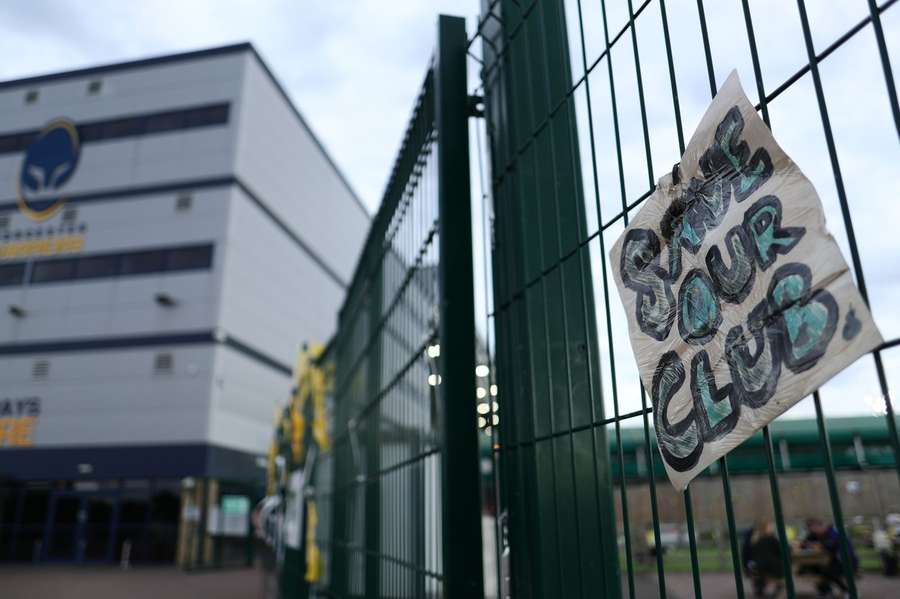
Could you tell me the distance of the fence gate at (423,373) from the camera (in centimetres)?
263

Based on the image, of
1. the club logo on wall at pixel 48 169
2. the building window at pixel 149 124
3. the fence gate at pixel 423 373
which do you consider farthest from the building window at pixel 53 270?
the fence gate at pixel 423 373

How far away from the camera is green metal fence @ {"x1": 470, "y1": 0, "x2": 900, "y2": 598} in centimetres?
117

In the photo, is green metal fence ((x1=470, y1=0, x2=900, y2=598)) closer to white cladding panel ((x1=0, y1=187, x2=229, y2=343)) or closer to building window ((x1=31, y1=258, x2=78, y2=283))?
white cladding panel ((x1=0, y1=187, x2=229, y2=343))

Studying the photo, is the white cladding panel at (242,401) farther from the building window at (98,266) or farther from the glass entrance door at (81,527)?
the building window at (98,266)

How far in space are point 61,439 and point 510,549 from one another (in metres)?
27.3

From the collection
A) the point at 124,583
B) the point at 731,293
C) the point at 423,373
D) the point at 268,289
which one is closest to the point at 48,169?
the point at 268,289

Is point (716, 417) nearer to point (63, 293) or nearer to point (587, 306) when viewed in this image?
point (587, 306)

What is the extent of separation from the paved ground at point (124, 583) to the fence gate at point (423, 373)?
12.0 meters

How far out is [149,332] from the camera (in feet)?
85.8

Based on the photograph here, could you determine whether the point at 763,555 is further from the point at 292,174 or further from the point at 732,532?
the point at 292,174

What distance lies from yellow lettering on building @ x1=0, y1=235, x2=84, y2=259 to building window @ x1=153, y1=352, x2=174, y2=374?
246 inches

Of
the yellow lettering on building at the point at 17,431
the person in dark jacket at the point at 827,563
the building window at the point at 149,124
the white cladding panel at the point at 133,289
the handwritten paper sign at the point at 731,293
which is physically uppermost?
the building window at the point at 149,124

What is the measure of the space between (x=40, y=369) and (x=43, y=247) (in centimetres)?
526

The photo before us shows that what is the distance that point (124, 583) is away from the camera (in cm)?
1773
